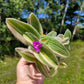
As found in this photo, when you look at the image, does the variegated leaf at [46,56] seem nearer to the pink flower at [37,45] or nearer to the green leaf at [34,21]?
the pink flower at [37,45]

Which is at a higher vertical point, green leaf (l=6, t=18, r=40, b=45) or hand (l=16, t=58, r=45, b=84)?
green leaf (l=6, t=18, r=40, b=45)

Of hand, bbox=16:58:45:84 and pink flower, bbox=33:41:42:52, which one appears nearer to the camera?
pink flower, bbox=33:41:42:52

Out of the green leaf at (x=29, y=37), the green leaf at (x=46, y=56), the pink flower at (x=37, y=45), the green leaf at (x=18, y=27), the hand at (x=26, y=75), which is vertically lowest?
the hand at (x=26, y=75)

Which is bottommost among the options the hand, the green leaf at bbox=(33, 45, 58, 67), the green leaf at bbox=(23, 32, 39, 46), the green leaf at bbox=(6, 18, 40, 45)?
the hand

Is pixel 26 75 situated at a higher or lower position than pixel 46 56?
lower

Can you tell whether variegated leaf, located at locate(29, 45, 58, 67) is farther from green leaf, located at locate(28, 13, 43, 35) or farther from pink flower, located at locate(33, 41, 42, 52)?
green leaf, located at locate(28, 13, 43, 35)

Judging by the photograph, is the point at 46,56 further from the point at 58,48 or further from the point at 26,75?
the point at 26,75

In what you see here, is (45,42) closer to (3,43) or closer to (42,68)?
(42,68)

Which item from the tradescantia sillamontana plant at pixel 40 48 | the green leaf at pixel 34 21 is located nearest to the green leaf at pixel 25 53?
the tradescantia sillamontana plant at pixel 40 48

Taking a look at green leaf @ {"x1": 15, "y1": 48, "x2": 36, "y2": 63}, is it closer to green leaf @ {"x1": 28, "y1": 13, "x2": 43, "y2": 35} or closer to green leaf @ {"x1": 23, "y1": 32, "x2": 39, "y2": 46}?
green leaf @ {"x1": 23, "y1": 32, "x2": 39, "y2": 46}

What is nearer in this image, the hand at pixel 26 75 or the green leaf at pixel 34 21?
the green leaf at pixel 34 21

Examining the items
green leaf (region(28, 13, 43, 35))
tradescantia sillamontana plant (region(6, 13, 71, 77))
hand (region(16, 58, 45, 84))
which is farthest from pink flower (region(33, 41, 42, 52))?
hand (region(16, 58, 45, 84))

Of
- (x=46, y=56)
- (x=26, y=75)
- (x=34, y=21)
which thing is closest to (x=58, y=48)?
(x=46, y=56)
